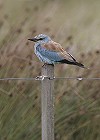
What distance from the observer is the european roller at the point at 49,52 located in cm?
588

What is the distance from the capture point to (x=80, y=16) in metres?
17.0

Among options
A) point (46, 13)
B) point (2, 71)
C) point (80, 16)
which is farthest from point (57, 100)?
point (80, 16)

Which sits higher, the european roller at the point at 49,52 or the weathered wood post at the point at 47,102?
the european roller at the point at 49,52

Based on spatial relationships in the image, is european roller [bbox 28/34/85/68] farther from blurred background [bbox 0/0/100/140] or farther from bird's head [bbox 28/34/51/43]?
blurred background [bbox 0/0/100/140]

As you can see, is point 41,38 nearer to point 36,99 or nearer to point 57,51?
point 57,51

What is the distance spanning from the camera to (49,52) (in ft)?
19.6

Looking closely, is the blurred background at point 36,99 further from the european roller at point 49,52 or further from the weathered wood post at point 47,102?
the weathered wood post at point 47,102

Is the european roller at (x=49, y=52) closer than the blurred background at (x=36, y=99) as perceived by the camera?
Yes

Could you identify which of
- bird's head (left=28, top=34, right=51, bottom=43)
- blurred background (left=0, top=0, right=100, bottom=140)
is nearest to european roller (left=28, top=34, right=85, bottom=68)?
bird's head (left=28, top=34, right=51, bottom=43)

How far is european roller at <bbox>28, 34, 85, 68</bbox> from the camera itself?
5879mm

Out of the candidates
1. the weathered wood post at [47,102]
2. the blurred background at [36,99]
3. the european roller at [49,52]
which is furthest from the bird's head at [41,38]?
the blurred background at [36,99]

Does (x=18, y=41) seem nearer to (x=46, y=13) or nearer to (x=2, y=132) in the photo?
(x=2, y=132)

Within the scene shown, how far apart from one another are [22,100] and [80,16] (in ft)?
34.0

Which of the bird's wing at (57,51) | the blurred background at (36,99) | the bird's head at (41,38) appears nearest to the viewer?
the bird's wing at (57,51)
